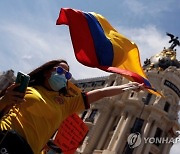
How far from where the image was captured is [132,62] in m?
9.65

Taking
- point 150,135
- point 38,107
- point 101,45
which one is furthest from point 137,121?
point 38,107

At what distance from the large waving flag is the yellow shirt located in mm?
3770

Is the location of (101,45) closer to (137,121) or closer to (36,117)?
(36,117)

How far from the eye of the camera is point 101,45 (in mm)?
9523

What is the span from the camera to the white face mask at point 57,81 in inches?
177

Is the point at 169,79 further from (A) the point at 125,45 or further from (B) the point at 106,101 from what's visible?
(A) the point at 125,45

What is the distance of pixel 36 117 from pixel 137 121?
35812 millimetres

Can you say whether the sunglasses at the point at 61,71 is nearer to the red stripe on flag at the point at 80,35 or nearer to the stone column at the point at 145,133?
the red stripe on flag at the point at 80,35

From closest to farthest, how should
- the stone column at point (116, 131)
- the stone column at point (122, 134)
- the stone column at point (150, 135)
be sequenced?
1. the stone column at point (122, 134)
2. the stone column at point (150, 135)
3. the stone column at point (116, 131)

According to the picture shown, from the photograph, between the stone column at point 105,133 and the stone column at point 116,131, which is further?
the stone column at point 105,133

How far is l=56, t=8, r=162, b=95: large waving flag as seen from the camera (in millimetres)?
8602

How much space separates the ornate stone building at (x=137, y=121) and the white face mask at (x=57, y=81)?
32231 millimetres

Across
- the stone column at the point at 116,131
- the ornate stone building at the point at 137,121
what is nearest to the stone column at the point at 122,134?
the ornate stone building at the point at 137,121

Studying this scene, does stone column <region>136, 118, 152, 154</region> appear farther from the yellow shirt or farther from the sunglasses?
the yellow shirt
